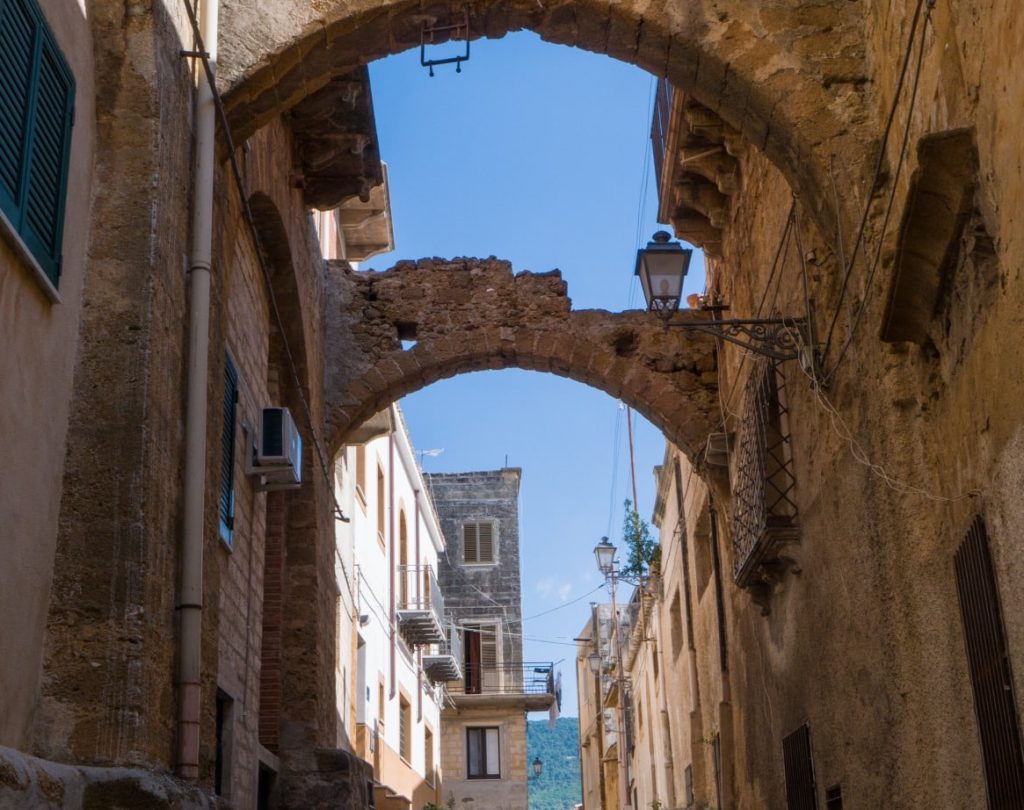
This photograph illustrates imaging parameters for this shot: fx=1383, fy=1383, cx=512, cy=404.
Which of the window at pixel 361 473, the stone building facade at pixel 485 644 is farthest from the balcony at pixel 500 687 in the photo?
the window at pixel 361 473

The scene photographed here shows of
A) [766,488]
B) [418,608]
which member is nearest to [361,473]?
[418,608]

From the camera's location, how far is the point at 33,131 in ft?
16.8

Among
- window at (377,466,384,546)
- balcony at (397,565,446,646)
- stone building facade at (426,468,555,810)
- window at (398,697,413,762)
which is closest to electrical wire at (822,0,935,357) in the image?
window at (377,466,384,546)

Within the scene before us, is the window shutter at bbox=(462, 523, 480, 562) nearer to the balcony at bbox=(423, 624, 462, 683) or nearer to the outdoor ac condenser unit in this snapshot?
the balcony at bbox=(423, 624, 462, 683)

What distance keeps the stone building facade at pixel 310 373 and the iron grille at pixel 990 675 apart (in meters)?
0.03

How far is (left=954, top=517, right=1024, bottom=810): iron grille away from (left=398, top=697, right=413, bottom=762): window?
16.2m

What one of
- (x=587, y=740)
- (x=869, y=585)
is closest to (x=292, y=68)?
(x=869, y=585)

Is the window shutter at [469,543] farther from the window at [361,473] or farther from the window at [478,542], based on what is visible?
the window at [361,473]

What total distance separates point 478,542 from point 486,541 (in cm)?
21

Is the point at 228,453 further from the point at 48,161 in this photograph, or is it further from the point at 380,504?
the point at 380,504

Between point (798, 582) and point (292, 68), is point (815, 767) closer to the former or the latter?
point (798, 582)

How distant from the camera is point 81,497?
5.59m

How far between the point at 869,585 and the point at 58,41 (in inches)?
183

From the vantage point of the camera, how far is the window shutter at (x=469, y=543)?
36.2m
